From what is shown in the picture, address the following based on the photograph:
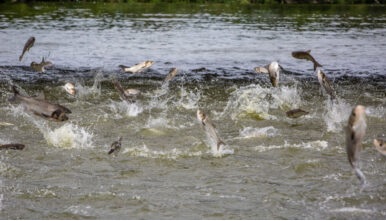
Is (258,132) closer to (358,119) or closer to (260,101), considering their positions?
(260,101)

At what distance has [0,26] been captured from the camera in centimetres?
3481

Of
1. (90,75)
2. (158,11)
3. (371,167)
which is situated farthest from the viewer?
(158,11)

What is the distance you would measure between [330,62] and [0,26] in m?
19.2

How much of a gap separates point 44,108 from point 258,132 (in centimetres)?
405

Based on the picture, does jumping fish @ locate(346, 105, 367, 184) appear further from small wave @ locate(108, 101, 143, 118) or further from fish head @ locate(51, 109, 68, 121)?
small wave @ locate(108, 101, 143, 118)

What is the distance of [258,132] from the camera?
11.5 metres

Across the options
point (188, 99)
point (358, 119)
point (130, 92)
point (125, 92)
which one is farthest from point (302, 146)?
point (358, 119)

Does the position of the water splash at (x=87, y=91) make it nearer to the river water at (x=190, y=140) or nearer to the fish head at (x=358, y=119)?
the river water at (x=190, y=140)

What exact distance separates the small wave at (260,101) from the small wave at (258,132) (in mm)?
1022

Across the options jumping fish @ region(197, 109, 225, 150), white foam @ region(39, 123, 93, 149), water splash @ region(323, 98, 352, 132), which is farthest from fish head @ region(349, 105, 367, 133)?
water splash @ region(323, 98, 352, 132)

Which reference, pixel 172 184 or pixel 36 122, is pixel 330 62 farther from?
pixel 172 184

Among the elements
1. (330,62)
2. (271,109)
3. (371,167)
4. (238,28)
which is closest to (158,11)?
(238,28)

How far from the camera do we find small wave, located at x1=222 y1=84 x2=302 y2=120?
1312 cm

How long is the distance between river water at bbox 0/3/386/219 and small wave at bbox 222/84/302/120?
30mm
